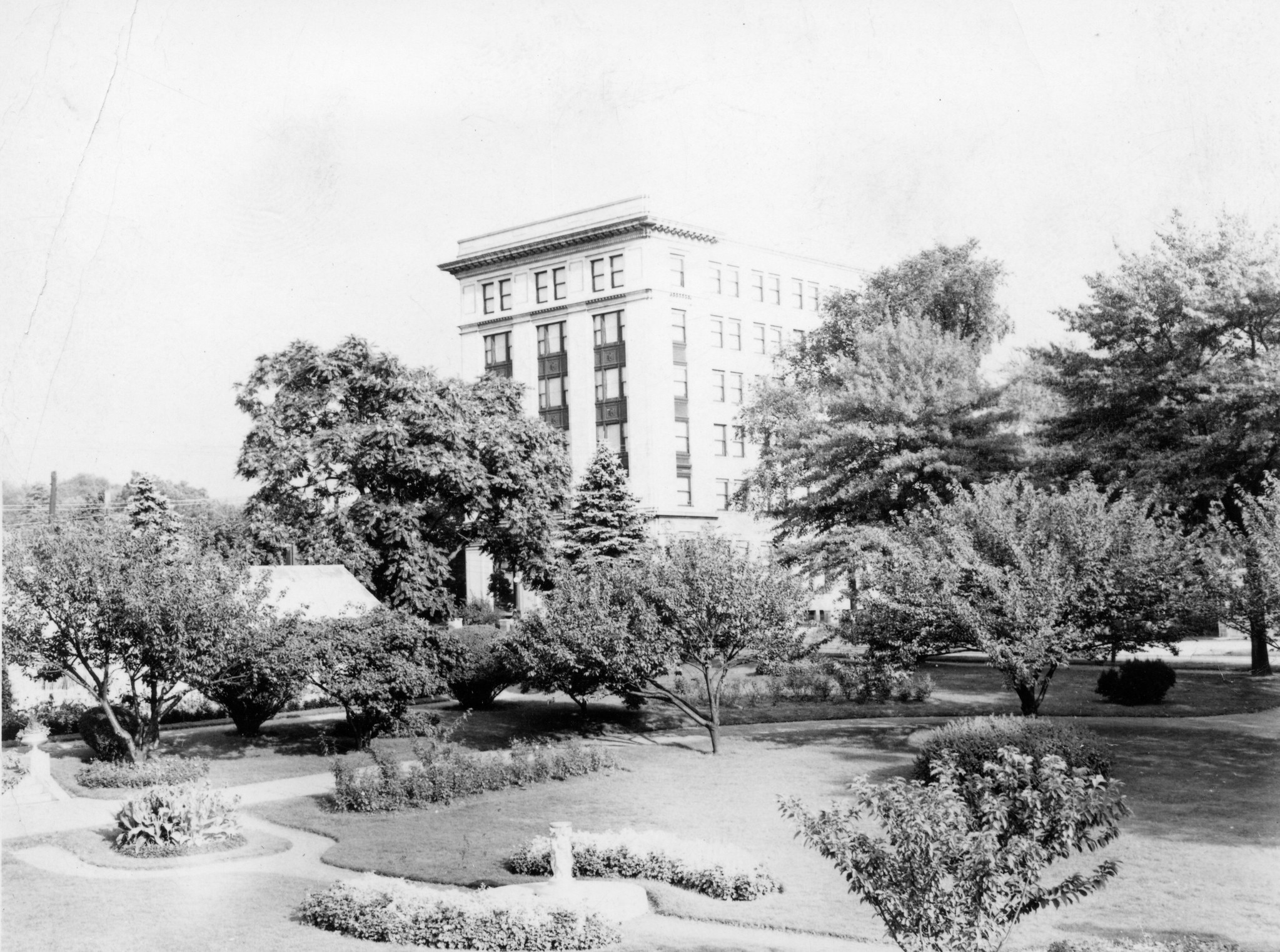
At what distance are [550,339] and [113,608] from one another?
123 feet

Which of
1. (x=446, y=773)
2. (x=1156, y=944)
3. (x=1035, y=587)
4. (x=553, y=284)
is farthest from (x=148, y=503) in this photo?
(x=1156, y=944)

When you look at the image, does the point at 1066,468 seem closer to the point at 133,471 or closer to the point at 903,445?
the point at 903,445

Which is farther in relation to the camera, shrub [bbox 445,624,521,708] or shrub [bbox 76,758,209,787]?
shrub [bbox 445,624,521,708]

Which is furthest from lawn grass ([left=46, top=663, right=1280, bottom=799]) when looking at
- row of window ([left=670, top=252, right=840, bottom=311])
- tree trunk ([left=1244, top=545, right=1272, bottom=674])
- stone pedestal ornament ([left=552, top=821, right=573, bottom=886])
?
row of window ([left=670, top=252, right=840, bottom=311])

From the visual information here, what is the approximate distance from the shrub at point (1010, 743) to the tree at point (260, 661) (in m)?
12.7

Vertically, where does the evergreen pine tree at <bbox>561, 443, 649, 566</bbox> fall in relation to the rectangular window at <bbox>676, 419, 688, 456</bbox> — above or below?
below

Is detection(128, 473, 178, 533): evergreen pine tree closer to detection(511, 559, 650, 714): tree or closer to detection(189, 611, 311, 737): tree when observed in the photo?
detection(189, 611, 311, 737): tree

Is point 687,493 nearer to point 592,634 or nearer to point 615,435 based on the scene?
point 615,435

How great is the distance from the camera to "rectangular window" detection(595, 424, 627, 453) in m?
57.5

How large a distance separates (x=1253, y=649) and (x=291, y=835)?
26.6m

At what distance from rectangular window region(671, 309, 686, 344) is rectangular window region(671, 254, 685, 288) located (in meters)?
1.28

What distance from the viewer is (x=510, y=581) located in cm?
4147

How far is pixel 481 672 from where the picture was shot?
31203 mm

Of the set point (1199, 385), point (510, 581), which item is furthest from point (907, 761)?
point (510, 581)
